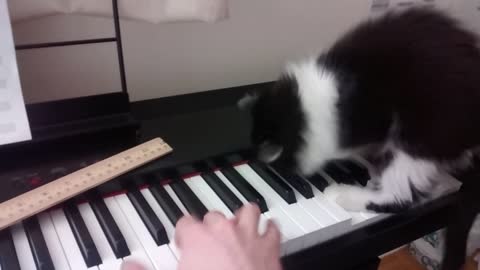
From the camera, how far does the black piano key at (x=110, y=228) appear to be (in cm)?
65

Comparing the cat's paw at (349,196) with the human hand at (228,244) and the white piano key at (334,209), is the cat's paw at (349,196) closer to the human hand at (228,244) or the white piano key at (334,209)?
the white piano key at (334,209)

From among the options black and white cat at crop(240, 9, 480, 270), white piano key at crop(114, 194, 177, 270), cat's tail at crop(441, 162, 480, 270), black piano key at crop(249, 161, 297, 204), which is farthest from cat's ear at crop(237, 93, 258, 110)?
cat's tail at crop(441, 162, 480, 270)

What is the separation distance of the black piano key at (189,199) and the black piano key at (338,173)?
296mm

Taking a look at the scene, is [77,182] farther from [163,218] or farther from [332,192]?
[332,192]

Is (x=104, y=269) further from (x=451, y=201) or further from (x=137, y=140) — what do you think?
(x=451, y=201)

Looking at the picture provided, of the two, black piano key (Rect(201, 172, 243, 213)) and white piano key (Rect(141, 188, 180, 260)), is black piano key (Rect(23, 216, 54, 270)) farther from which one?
black piano key (Rect(201, 172, 243, 213))

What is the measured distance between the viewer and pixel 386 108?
33.2 inches

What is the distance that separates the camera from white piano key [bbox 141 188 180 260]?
0.68 meters

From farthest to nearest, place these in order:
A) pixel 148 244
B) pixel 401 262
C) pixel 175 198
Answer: pixel 401 262, pixel 175 198, pixel 148 244

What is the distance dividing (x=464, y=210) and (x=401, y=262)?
1023mm

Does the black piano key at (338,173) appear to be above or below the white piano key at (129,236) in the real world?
below

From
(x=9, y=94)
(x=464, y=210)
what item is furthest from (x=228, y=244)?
(x=464, y=210)

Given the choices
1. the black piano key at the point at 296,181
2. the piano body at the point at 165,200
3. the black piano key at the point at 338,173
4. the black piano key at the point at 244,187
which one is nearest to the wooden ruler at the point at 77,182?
the piano body at the point at 165,200

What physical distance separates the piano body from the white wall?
0.17 meters
